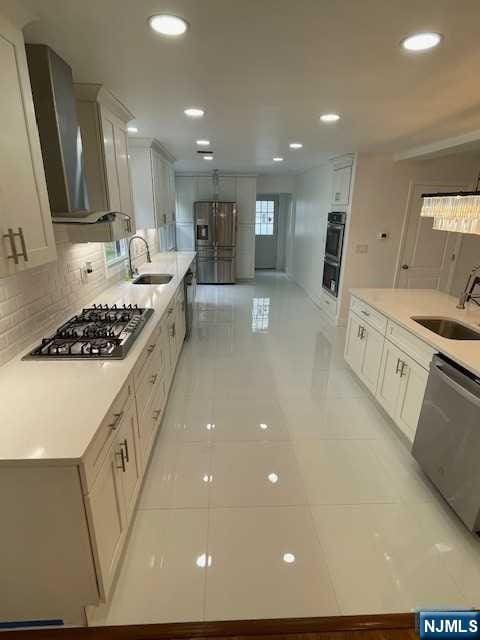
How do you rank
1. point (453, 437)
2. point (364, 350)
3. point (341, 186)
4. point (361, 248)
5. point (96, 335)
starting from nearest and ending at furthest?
point (453, 437) < point (96, 335) < point (364, 350) < point (361, 248) < point (341, 186)

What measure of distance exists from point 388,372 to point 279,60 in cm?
226

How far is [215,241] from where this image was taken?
7.43 meters

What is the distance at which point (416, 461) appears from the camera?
2270 mm

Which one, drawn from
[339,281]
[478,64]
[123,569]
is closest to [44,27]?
[478,64]

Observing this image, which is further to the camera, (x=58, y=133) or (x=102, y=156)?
(x=102, y=156)

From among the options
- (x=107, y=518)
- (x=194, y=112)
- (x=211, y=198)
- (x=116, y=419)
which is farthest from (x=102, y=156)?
(x=211, y=198)

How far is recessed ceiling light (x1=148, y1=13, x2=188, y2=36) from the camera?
54.5 inches

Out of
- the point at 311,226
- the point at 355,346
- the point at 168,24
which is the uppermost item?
the point at 168,24

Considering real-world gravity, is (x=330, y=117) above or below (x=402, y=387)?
above

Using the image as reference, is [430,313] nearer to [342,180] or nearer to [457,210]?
[457,210]

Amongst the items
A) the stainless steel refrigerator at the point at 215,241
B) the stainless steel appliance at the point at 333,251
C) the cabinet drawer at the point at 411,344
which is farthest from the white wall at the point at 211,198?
the cabinet drawer at the point at 411,344

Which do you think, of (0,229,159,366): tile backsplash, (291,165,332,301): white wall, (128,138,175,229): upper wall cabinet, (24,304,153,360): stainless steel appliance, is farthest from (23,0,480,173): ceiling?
(291,165,332,301): white wall

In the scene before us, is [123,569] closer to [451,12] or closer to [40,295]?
[40,295]

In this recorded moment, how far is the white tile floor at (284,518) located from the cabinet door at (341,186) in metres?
2.92
